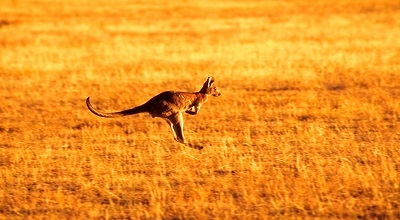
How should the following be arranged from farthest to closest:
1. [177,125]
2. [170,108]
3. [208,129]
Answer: [208,129]
[177,125]
[170,108]

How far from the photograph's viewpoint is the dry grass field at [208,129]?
726 centimetres

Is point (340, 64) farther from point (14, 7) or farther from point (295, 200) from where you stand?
point (14, 7)

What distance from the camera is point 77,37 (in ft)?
81.2

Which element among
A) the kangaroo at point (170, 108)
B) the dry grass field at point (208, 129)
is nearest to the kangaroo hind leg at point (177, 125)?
the kangaroo at point (170, 108)

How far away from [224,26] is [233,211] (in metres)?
22.6

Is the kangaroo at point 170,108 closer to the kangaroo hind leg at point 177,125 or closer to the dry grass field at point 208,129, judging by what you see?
the kangaroo hind leg at point 177,125

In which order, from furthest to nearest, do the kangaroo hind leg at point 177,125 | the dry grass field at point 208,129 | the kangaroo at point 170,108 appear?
the kangaroo hind leg at point 177,125, the kangaroo at point 170,108, the dry grass field at point 208,129

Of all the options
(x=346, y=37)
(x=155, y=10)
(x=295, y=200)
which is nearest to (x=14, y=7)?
(x=155, y=10)

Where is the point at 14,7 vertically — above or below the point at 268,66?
above

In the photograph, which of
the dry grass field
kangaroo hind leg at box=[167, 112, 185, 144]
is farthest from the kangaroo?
the dry grass field

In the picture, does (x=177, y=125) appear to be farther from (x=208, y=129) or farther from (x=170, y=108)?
(x=208, y=129)

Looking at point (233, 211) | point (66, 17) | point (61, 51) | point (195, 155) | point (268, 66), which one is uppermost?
point (66, 17)

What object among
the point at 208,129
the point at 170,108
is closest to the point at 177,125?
the point at 170,108

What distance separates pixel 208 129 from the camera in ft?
35.8
